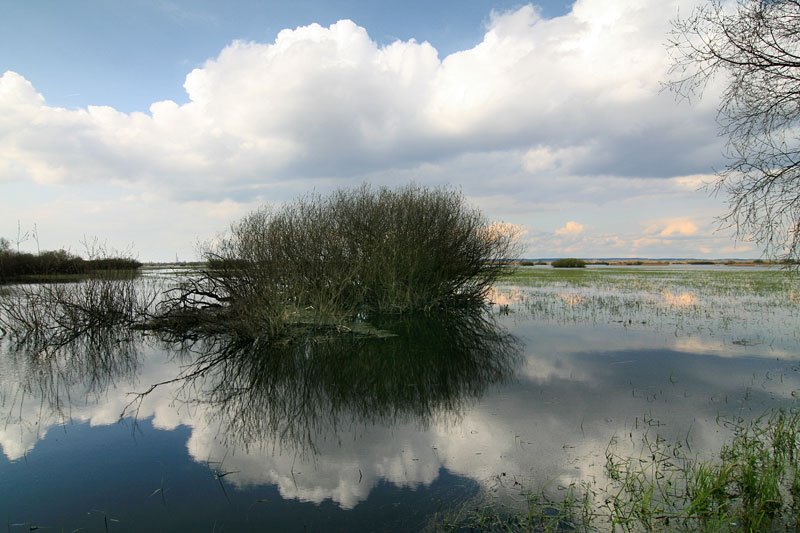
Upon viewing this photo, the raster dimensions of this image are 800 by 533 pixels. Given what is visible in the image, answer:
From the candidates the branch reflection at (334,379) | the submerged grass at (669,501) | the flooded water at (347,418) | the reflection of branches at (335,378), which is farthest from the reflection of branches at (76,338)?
the submerged grass at (669,501)

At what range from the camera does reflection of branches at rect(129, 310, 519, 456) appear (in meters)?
7.35

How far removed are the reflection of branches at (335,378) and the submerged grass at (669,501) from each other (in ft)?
9.40

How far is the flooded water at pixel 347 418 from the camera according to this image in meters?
4.82

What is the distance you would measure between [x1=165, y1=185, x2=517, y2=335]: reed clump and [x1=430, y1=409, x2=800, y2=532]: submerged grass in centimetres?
1050

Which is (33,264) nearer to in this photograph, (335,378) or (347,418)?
(335,378)

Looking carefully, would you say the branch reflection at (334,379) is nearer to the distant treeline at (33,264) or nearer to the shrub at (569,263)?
the distant treeline at (33,264)

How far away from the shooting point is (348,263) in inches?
726

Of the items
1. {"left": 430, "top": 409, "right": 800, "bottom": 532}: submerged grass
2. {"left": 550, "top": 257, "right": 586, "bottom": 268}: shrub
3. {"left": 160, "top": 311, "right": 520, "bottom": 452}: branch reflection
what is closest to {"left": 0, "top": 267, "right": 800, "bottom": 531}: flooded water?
{"left": 160, "top": 311, "right": 520, "bottom": 452}: branch reflection

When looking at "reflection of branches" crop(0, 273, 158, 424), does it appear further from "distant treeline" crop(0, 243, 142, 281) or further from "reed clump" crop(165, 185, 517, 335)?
"distant treeline" crop(0, 243, 142, 281)

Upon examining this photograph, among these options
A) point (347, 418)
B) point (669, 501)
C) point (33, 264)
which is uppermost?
point (33, 264)

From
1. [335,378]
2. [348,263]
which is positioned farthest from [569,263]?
[335,378]

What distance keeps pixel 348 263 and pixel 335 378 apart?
358 inches

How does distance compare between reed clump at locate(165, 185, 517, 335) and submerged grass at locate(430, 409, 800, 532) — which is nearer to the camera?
submerged grass at locate(430, 409, 800, 532)

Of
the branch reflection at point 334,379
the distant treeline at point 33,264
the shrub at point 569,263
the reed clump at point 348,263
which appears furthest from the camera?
the shrub at point 569,263
